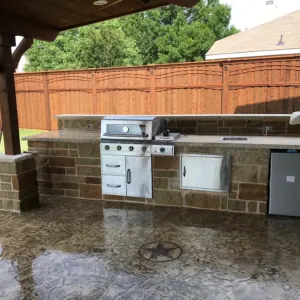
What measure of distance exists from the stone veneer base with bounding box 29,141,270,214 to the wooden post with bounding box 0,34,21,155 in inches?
20.0

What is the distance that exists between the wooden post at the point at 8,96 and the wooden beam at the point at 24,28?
85 millimetres

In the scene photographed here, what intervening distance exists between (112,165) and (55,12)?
5.95 ft

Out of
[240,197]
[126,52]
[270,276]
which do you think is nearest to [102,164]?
[240,197]

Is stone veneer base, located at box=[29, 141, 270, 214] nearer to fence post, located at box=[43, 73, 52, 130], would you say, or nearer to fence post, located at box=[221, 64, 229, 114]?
fence post, located at box=[221, 64, 229, 114]

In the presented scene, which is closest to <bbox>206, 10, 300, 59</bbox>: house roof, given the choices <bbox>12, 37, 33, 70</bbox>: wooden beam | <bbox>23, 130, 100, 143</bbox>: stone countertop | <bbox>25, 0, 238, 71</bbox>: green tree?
<bbox>25, 0, 238, 71</bbox>: green tree

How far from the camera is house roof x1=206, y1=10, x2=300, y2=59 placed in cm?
1125

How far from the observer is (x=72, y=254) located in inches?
107

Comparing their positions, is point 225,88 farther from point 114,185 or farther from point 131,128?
point 114,185

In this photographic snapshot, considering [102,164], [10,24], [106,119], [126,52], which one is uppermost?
[126,52]

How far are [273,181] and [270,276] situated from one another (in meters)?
1.26

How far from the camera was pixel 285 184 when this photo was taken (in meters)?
3.34

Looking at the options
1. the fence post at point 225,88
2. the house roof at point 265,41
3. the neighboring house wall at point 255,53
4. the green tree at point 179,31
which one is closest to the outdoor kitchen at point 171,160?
the fence post at point 225,88

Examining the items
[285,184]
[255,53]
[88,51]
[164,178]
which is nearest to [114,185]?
[164,178]

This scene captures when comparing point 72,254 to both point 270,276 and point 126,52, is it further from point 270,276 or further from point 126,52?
point 126,52
